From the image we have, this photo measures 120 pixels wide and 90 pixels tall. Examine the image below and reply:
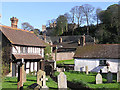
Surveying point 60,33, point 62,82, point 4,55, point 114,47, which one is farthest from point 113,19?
point 62,82

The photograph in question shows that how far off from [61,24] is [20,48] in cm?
5785

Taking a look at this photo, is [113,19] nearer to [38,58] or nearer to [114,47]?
[114,47]

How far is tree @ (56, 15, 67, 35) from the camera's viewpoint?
8288 cm

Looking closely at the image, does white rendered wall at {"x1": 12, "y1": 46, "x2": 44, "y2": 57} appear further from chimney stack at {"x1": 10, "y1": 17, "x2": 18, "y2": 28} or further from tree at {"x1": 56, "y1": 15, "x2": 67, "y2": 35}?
tree at {"x1": 56, "y1": 15, "x2": 67, "y2": 35}

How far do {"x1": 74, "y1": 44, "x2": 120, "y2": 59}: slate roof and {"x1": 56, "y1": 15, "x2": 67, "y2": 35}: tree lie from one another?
51934 mm

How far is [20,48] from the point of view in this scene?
26984mm

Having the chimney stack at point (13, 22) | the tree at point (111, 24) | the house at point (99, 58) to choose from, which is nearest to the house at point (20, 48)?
the chimney stack at point (13, 22)

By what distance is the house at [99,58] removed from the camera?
2764 centimetres

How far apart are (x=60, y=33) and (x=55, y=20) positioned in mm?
7505

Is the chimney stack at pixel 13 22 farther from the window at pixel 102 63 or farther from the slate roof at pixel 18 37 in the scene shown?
the window at pixel 102 63

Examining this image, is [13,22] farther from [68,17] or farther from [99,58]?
[68,17]

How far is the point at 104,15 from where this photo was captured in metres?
70.2

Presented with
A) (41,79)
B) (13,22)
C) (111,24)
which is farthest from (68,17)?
(41,79)

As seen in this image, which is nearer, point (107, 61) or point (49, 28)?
point (107, 61)
